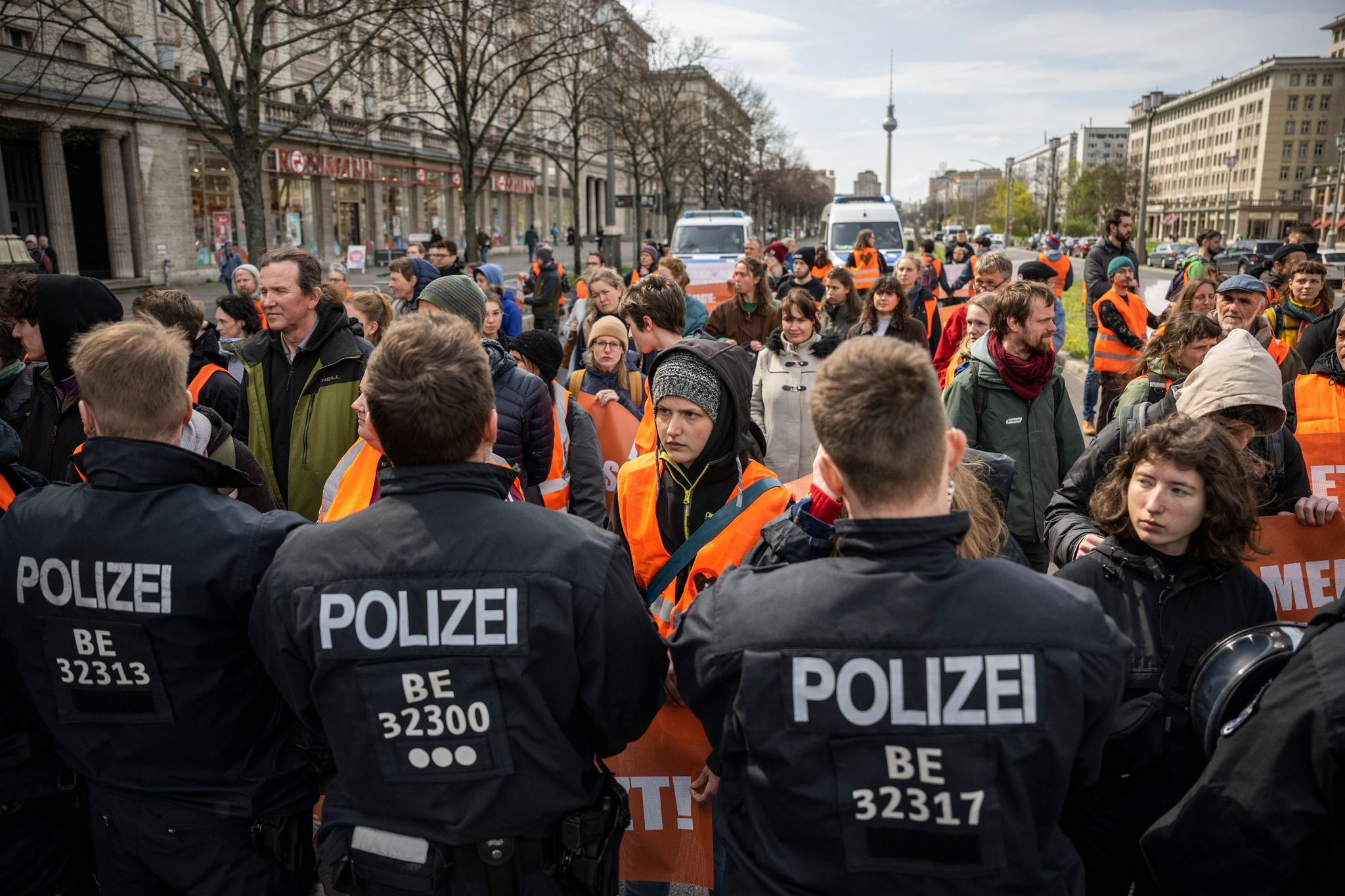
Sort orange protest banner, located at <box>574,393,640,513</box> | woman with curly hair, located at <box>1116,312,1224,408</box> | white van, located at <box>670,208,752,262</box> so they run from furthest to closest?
white van, located at <box>670,208,752,262</box>, orange protest banner, located at <box>574,393,640,513</box>, woman with curly hair, located at <box>1116,312,1224,408</box>

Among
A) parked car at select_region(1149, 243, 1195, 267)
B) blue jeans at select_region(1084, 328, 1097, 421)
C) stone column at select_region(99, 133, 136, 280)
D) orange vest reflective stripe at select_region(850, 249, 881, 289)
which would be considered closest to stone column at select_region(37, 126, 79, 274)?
stone column at select_region(99, 133, 136, 280)

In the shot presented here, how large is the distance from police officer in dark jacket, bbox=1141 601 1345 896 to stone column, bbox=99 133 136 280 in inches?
1233

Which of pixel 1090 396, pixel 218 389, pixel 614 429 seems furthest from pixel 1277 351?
pixel 218 389

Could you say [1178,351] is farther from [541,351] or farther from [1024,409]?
[541,351]

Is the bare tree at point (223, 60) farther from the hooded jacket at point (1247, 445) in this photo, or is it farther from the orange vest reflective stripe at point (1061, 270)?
the hooded jacket at point (1247, 445)

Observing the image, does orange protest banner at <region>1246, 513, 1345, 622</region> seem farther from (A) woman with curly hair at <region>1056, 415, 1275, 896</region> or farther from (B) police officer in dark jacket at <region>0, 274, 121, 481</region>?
(B) police officer in dark jacket at <region>0, 274, 121, 481</region>

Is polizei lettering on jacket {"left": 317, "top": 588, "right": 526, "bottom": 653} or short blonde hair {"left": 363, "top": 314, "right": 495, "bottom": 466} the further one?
short blonde hair {"left": 363, "top": 314, "right": 495, "bottom": 466}

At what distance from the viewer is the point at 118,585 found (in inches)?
85.2

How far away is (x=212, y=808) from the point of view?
7.49 ft

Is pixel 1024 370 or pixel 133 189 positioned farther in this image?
pixel 133 189

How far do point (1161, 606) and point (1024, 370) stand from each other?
2.16m

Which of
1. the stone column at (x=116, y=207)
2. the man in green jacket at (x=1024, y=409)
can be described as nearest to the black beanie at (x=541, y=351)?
the man in green jacket at (x=1024, y=409)

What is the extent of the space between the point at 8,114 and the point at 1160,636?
2865 centimetres

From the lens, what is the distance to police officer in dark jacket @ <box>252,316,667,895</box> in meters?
1.91
